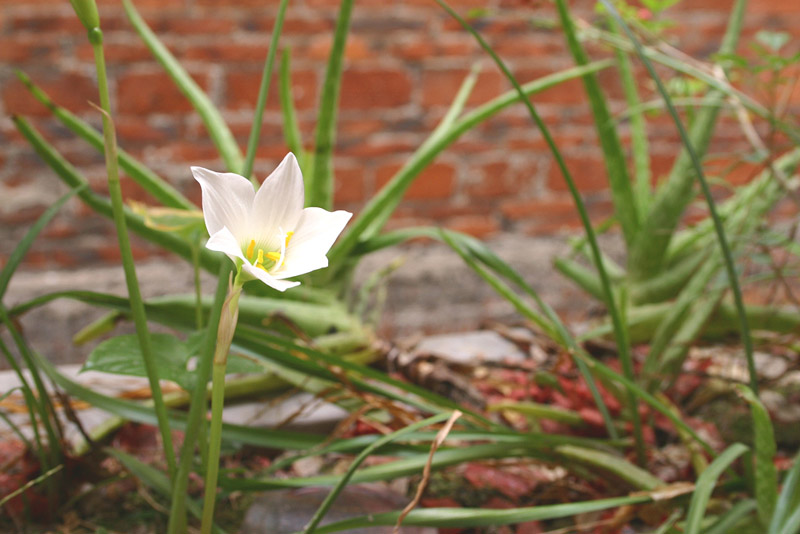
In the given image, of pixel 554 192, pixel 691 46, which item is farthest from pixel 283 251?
pixel 691 46

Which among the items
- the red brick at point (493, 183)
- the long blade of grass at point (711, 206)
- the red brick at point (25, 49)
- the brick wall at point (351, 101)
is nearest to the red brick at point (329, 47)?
the brick wall at point (351, 101)

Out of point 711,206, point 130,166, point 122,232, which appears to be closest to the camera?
point 122,232

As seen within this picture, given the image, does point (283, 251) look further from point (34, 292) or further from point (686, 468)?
point (34, 292)

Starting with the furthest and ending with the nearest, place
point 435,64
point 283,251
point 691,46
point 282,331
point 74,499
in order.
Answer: point 691,46 < point 435,64 < point 282,331 < point 74,499 < point 283,251

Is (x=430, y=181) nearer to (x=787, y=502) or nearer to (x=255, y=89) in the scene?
(x=255, y=89)

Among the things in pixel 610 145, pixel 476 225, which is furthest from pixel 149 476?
pixel 476 225

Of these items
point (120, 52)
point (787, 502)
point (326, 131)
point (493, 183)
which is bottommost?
point (787, 502)
